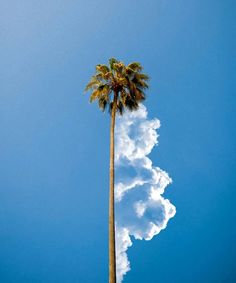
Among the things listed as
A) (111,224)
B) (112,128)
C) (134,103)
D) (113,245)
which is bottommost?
(113,245)

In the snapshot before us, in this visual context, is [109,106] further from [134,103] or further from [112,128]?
[112,128]

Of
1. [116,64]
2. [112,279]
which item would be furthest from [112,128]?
[112,279]

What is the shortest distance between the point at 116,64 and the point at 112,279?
49.5 feet

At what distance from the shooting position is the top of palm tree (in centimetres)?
2061

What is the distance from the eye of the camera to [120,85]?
2053 centimetres

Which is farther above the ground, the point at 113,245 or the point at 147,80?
the point at 147,80

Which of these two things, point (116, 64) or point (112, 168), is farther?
point (116, 64)

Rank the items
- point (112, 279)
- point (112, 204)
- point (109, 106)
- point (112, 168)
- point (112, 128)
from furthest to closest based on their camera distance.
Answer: point (109, 106) → point (112, 128) → point (112, 168) → point (112, 204) → point (112, 279)

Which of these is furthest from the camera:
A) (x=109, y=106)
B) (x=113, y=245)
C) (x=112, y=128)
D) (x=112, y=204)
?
(x=109, y=106)

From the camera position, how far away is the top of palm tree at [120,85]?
67.6 feet

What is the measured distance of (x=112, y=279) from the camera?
12.9 metres

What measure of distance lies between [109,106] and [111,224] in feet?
35.1

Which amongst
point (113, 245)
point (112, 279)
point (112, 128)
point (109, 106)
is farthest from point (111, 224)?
point (109, 106)

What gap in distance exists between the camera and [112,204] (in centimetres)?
1530
